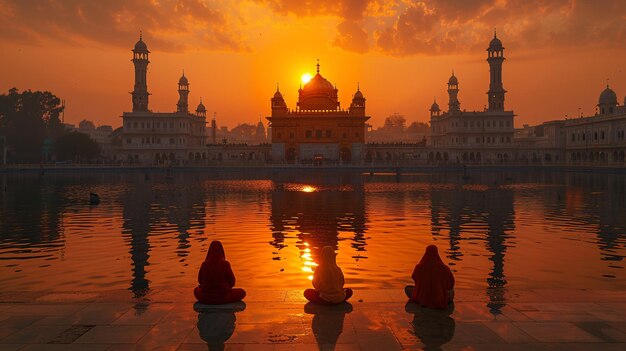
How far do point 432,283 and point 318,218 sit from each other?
1246 cm

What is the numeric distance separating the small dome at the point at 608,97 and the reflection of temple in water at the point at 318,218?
61.5 metres

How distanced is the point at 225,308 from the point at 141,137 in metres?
80.5

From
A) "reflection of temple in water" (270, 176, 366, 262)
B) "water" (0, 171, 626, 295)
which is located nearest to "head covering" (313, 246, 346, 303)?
"water" (0, 171, 626, 295)

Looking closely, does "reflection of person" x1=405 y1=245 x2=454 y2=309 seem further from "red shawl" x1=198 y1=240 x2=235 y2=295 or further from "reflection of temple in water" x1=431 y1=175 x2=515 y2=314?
"red shawl" x1=198 y1=240 x2=235 y2=295

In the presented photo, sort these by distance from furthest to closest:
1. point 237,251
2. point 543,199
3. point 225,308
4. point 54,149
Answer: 1. point 54,149
2. point 543,199
3. point 237,251
4. point 225,308

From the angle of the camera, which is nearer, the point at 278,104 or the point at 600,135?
the point at 600,135

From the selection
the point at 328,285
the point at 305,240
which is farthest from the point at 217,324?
the point at 305,240

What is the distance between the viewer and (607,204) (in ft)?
79.5

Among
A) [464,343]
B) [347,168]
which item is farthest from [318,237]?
[347,168]

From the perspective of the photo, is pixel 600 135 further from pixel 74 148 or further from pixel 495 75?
pixel 74 148

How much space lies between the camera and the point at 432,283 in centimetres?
718

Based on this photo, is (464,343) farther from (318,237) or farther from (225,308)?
(318,237)

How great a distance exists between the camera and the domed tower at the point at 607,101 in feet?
243

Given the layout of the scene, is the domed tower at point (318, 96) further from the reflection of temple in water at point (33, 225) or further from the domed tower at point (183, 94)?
the reflection of temple in water at point (33, 225)
